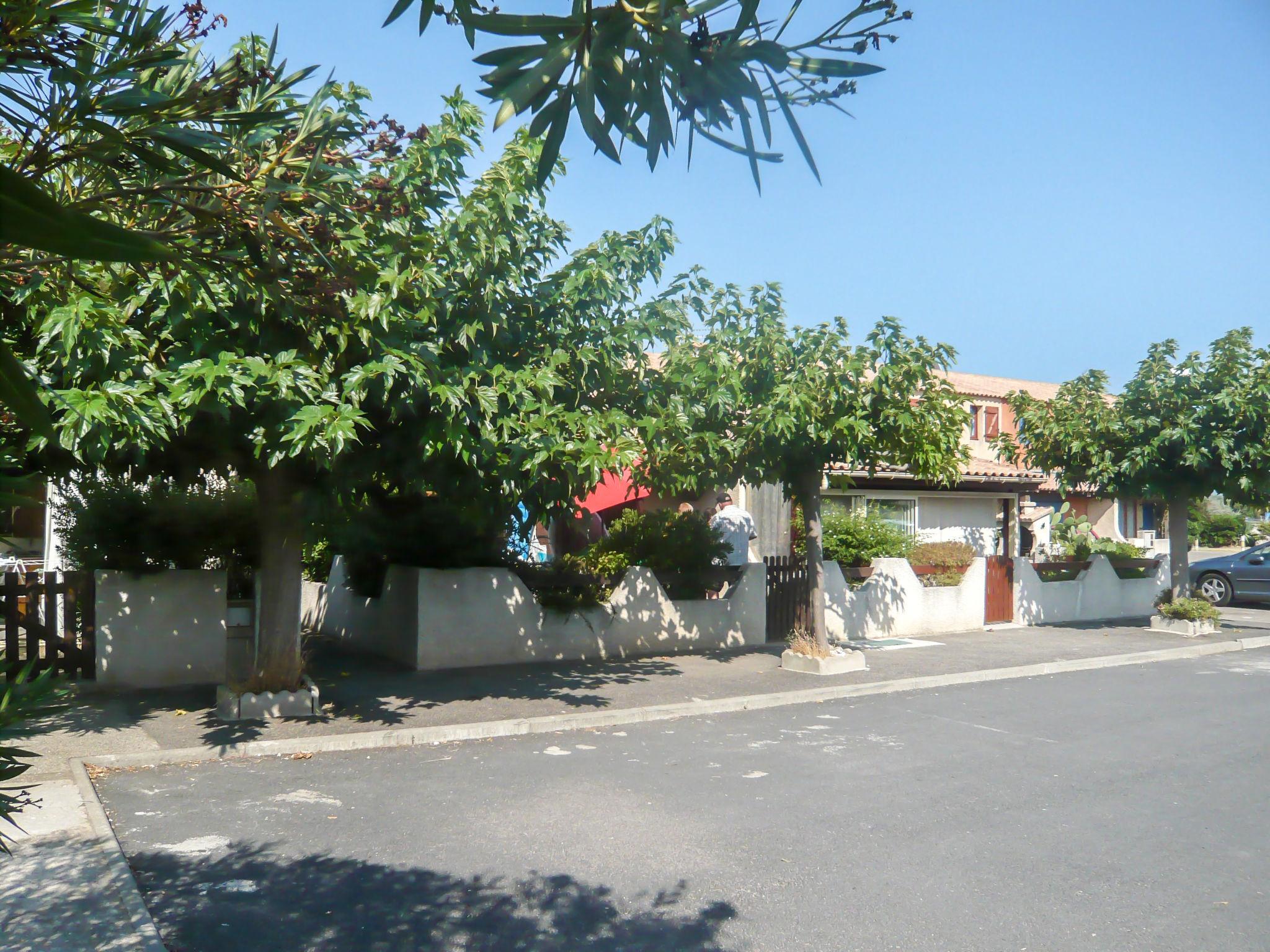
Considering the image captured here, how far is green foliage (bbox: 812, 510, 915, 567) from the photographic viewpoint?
17.4 metres

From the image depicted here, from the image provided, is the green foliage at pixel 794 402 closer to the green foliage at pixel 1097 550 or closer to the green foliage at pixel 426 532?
the green foliage at pixel 426 532

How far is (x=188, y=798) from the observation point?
683 cm

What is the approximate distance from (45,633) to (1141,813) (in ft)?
31.6

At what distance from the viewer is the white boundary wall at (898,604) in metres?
15.5

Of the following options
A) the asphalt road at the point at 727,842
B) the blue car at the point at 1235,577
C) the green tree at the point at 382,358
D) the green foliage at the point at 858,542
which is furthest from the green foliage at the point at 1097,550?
the green tree at the point at 382,358

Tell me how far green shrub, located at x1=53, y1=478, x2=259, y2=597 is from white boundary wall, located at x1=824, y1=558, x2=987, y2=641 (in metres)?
8.40

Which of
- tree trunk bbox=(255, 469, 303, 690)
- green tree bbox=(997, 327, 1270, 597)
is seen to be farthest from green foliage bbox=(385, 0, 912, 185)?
green tree bbox=(997, 327, 1270, 597)

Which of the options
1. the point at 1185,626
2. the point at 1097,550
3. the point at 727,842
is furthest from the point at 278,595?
the point at 1097,550

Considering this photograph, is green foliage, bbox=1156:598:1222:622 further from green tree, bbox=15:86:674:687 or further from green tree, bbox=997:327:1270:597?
green tree, bbox=15:86:674:687

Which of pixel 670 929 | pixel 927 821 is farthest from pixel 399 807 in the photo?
pixel 927 821

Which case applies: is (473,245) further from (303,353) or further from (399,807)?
(399,807)

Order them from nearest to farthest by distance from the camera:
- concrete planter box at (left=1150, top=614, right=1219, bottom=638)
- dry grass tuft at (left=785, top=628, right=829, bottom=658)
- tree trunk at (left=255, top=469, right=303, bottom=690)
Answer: tree trunk at (left=255, top=469, right=303, bottom=690) → dry grass tuft at (left=785, top=628, right=829, bottom=658) → concrete planter box at (left=1150, top=614, right=1219, bottom=638)

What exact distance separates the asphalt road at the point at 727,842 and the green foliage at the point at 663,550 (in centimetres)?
465

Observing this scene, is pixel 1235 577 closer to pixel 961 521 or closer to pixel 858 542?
pixel 961 521
